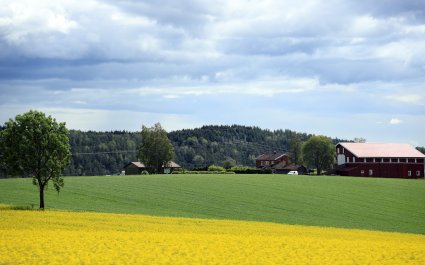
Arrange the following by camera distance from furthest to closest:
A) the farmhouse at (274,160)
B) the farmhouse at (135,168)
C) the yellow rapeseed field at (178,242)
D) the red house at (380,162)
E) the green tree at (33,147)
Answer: the farmhouse at (274,160) → the farmhouse at (135,168) → the red house at (380,162) → the green tree at (33,147) → the yellow rapeseed field at (178,242)

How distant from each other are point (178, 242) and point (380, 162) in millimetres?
106491

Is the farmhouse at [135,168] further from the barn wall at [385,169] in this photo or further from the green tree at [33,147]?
the green tree at [33,147]

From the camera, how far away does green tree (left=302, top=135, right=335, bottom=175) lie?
507 feet

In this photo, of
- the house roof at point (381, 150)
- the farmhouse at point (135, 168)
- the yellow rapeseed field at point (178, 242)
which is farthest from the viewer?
the farmhouse at point (135, 168)

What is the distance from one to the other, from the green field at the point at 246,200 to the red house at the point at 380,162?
42078 millimetres

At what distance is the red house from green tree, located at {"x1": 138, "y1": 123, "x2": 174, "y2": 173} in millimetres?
42925

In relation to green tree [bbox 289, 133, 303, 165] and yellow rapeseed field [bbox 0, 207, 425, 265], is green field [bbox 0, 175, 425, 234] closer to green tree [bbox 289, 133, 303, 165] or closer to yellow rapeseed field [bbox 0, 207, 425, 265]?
yellow rapeseed field [bbox 0, 207, 425, 265]

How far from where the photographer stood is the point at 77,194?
64750mm

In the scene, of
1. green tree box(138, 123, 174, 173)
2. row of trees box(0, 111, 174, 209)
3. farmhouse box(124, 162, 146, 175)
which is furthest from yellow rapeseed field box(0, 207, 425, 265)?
farmhouse box(124, 162, 146, 175)

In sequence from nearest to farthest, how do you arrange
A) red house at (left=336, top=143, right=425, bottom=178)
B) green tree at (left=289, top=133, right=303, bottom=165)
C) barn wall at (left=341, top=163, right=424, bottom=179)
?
barn wall at (left=341, top=163, right=424, bottom=179) → red house at (left=336, top=143, right=425, bottom=178) → green tree at (left=289, top=133, right=303, bottom=165)

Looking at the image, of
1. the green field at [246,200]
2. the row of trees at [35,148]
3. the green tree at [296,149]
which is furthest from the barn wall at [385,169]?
the row of trees at [35,148]

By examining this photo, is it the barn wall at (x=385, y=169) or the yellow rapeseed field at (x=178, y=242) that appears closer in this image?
the yellow rapeseed field at (x=178, y=242)

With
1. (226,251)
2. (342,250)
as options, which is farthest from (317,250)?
(226,251)

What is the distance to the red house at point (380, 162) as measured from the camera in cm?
13125
